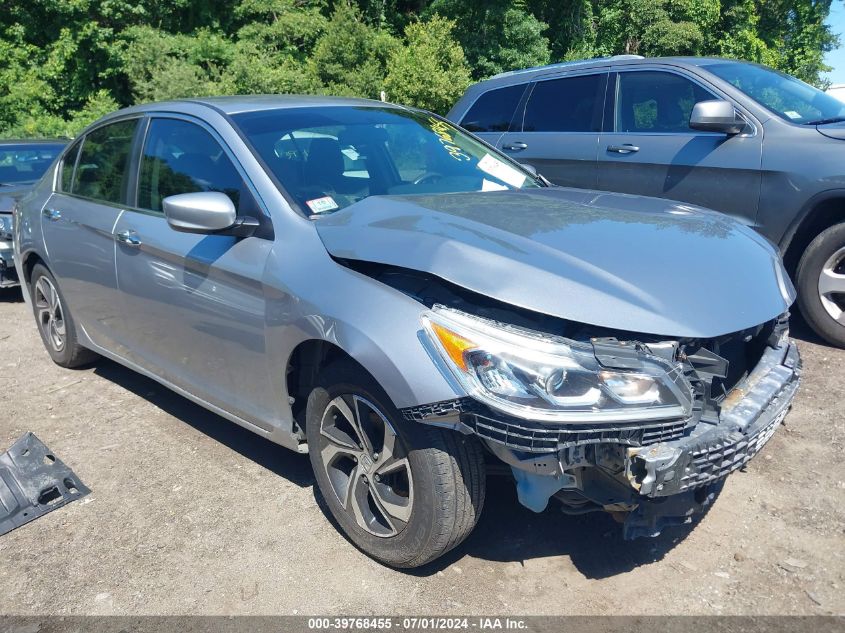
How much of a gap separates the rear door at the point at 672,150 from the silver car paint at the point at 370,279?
2.06 meters

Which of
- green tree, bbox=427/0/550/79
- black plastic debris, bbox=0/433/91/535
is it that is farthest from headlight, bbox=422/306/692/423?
green tree, bbox=427/0/550/79

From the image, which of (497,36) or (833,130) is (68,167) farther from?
(497,36)

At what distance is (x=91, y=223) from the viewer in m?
4.32

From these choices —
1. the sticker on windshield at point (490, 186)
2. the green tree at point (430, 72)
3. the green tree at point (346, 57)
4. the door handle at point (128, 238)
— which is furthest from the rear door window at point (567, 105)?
the green tree at point (346, 57)

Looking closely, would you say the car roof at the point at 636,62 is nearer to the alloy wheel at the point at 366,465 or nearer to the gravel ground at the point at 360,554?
the gravel ground at the point at 360,554

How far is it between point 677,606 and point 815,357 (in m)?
2.76

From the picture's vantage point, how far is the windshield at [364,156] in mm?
3375

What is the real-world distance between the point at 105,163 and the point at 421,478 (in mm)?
2991

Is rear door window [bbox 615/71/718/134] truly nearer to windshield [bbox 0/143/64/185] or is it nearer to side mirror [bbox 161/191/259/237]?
side mirror [bbox 161/191/259/237]

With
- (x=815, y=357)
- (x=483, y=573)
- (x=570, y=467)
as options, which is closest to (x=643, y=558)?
(x=483, y=573)

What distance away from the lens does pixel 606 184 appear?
6.07 metres

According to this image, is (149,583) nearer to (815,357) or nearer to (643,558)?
(643,558)

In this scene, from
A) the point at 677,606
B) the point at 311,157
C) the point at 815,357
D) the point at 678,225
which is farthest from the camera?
the point at 815,357

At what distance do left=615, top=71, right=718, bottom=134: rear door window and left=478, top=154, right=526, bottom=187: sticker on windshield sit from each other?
2.19 m
